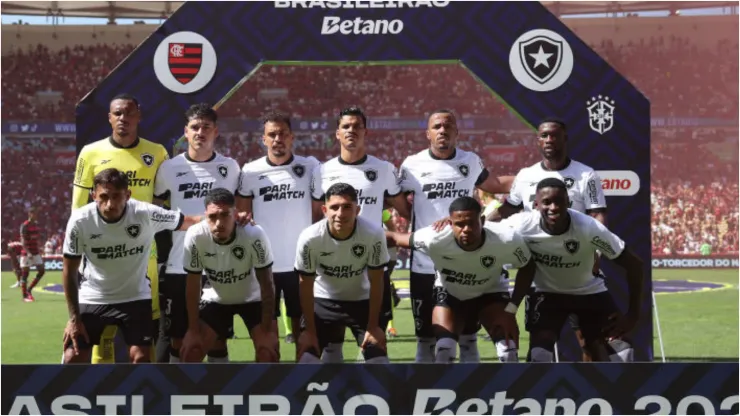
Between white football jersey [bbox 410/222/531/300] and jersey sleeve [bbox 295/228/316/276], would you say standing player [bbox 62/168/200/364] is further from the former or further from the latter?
white football jersey [bbox 410/222/531/300]

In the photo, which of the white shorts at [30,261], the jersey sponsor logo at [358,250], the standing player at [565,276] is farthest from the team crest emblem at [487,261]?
the white shorts at [30,261]

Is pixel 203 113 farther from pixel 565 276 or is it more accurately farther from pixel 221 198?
pixel 565 276

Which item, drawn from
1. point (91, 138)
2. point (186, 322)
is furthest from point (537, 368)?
point (91, 138)

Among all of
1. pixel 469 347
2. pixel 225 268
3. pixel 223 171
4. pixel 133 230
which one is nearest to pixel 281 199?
pixel 223 171

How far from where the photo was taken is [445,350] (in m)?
7.10

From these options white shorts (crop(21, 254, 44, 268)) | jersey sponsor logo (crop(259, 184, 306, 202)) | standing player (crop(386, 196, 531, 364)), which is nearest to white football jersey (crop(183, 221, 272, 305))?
jersey sponsor logo (crop(259, 184, 306, 202))

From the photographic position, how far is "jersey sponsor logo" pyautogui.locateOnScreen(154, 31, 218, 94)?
8.84m

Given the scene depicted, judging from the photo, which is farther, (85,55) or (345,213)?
(85,55)

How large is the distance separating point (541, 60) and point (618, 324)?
2.86m

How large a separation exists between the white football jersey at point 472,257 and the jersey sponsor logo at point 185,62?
2.84 m

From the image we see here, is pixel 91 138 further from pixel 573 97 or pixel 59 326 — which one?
pixel 59 326

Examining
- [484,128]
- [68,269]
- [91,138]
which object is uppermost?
[484,128]

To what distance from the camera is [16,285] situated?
23594 millimetres

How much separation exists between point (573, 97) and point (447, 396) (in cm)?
457
